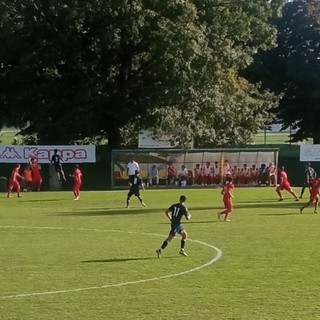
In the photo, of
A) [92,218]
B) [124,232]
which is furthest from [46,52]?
[124,232]

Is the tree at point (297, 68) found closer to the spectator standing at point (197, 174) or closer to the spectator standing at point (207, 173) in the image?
the spectator standing at point (207, 173)

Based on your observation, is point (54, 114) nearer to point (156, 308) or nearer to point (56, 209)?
point (56, 209)

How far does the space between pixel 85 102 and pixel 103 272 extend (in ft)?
113

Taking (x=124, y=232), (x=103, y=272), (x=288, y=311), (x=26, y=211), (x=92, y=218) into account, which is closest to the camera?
(x=288, y=311)

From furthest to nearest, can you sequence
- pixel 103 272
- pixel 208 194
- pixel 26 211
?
pixel 208 194 → pixel 26 211 → pixel 103 272

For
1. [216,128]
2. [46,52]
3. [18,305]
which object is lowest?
[18,305]

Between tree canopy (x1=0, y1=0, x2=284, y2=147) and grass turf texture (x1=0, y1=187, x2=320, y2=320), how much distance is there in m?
17.5

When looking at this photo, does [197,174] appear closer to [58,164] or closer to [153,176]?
[153,176]

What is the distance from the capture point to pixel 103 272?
64.4 feet

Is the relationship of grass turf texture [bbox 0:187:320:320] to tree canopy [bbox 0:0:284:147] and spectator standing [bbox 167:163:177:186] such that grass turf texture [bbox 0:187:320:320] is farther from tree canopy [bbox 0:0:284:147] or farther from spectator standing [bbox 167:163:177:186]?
tree canopy [bbox 0:0:284:147]

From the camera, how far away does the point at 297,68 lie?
242 ft

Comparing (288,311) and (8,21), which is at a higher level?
(8,21)

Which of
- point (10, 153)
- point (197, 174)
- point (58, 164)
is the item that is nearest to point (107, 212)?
point (58, 164)

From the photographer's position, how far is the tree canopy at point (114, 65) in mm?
51938
